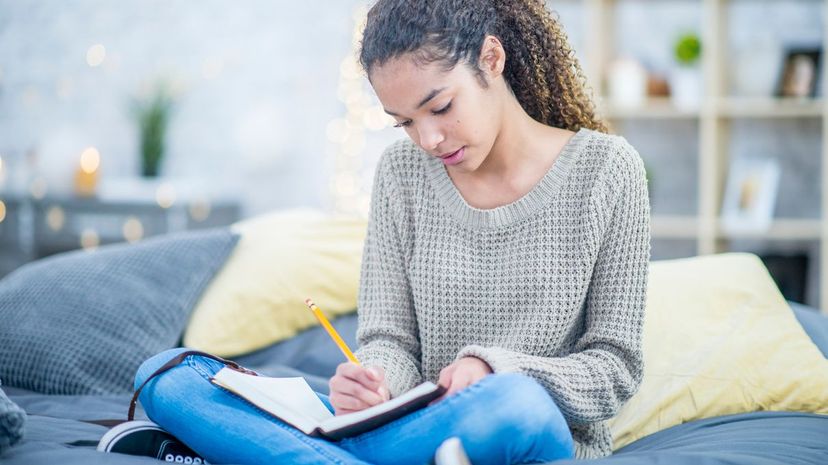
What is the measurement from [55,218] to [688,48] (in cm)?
241

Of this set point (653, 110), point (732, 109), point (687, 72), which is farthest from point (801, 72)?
point (653, 110)

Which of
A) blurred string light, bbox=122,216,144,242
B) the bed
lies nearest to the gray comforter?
the bed

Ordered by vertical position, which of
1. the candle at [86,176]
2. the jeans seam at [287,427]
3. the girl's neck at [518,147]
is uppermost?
the girl's neck at [518,147]

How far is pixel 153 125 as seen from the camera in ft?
13.7

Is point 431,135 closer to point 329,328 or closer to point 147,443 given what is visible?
point 329,328

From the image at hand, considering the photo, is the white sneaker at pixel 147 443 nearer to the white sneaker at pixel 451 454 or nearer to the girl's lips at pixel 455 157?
the white sneaker at pixel 451 454

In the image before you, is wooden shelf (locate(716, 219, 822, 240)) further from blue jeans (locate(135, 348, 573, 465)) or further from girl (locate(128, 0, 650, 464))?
blue jeans (locate(135, 348, 573, 465))

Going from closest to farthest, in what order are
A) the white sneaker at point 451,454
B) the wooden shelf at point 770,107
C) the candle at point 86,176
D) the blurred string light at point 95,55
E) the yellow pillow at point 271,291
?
the white sneaker at point 451,454
the yellow pillow at point 271,291
the wooden shelf at point 770,107
the candle at point 86,176
the blurred string light at point 95,55

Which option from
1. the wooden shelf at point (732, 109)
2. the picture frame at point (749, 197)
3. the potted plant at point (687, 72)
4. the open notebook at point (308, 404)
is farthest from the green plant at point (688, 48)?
the open notebook at point (308, 404)

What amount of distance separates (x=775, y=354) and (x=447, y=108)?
Result: 811 millimetres

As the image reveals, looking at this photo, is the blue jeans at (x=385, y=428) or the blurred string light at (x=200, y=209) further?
the blurred string light at (x=200, y=209)

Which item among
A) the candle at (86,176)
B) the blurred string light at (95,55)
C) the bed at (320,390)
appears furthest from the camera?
the blurred string light at (95,55)

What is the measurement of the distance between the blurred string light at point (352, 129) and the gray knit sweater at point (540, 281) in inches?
98.2

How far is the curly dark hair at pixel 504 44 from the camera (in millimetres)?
1326
